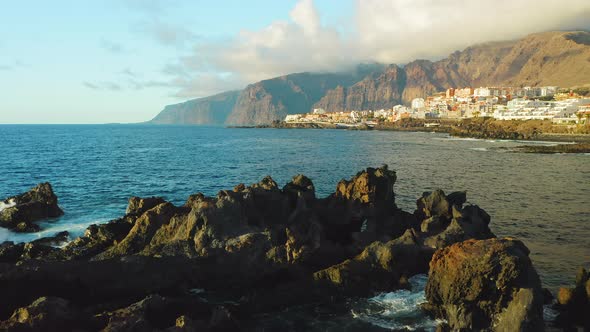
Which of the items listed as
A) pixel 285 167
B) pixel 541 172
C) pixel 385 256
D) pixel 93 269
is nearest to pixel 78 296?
pixel 93 269

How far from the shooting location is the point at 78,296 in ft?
54.3

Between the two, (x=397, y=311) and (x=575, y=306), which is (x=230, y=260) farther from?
(x=575, y=306)

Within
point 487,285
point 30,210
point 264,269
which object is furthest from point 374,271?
point 30,210

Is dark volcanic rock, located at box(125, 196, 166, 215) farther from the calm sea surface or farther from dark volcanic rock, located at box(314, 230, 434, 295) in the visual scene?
dark volcanic rock, located at box(314, 230, 434, 295)

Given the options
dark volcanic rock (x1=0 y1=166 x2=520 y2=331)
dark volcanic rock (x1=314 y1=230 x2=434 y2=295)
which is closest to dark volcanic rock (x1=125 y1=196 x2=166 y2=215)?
dark volcanic rock (x1=0 y1=166 x2=520 y2=331)

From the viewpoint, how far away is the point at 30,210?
3091 centimetres

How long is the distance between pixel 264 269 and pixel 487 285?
9677 millimetres

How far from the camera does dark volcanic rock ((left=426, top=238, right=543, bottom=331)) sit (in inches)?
595

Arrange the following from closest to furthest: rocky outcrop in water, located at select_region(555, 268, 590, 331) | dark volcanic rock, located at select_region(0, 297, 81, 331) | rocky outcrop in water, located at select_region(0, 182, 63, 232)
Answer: dark volcanic rock, located at select_region(0, 297, 81, 331) → rocky outcrop in water, located at select_region(555, 268, 590, 331) → rocky outcrop in water, located at select_region(0, 182, 63, 232)

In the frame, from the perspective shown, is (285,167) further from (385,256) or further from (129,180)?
(385,256)

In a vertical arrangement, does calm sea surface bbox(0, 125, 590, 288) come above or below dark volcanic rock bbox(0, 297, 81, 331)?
below

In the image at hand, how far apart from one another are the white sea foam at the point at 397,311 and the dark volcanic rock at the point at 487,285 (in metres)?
1.38

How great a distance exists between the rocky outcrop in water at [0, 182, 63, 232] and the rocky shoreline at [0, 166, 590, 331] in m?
4.67

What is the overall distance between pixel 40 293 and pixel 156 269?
172 inches
